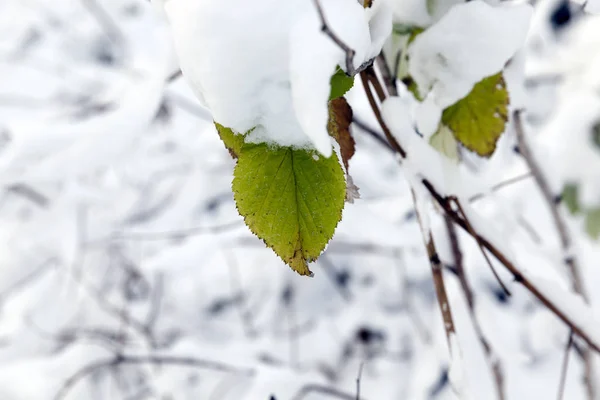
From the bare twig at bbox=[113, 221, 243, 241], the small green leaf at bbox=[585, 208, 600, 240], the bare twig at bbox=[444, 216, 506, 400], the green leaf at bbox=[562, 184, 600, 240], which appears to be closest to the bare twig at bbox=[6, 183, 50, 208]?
the bare twig at bbox=[113, 221, 243, 241]

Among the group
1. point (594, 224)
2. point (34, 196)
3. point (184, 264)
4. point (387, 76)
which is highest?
point (34, 196)

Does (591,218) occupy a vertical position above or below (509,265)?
above

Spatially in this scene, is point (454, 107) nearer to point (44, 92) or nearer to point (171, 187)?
point (44, 92)

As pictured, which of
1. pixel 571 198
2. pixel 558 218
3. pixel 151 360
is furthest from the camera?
pixel 571 198

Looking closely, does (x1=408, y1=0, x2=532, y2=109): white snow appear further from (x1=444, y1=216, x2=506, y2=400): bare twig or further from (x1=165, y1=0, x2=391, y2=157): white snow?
(x1=444, y1=216, x2=506, y2=400): bare twig

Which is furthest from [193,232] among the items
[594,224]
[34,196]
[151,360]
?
[594,224]

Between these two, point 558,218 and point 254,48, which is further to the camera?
point 558,218

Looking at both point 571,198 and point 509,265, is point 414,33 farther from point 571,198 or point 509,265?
point 571,198
